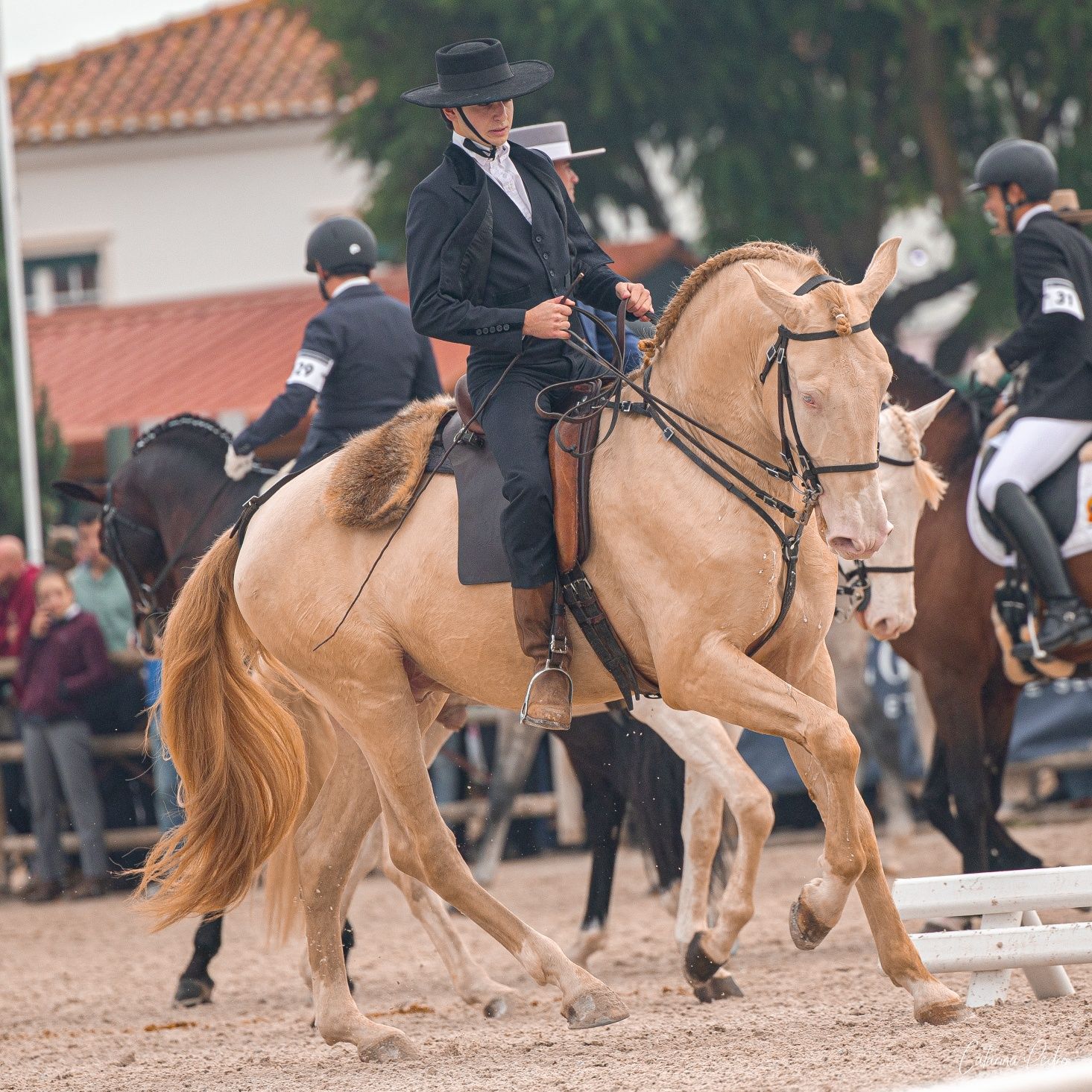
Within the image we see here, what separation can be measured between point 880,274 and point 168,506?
455 centimetres

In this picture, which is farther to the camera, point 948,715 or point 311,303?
point 311,303

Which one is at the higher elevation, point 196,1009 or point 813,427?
point 813,427

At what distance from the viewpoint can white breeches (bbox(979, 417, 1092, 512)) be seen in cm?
759

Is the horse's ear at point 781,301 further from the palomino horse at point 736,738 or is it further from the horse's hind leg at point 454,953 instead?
the horse's hind leg at point 454,953

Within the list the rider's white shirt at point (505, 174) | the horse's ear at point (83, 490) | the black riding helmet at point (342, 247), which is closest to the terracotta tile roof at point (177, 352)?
the horse's ear at point (83, 490)

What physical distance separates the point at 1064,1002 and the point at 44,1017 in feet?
14.0

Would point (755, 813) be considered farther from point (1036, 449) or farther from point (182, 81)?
point (182, 81)

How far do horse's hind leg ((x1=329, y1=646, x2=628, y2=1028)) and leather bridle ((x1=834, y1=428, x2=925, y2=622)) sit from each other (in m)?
1.93

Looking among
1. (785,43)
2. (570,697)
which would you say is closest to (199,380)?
(785,43)

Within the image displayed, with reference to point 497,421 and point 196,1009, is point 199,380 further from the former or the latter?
point 497,421

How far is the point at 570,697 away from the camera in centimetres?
545

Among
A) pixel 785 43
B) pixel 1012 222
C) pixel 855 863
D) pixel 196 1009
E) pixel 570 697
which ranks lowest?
pixel 196 1009

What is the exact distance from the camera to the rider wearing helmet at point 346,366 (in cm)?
754

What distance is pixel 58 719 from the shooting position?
12109 millimetres
